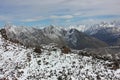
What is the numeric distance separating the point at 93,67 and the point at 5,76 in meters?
11.9

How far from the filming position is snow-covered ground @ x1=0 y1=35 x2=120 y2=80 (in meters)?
27.5

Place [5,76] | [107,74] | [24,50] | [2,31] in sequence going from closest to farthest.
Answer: [5,76] → [107,74] → [24,50] → [2,31]

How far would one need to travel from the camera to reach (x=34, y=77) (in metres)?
27.1

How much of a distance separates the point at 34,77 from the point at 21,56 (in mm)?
5573

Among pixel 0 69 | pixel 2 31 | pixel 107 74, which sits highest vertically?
pixel 2 31

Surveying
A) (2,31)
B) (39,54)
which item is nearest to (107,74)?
(39,54)

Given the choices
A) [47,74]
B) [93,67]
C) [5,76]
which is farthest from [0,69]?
[93,67]

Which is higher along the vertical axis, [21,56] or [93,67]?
[21,56]

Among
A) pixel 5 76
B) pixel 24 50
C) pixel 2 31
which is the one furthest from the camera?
pixel 2 31

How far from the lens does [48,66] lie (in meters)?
29.7

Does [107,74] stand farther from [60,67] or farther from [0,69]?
[0,69]

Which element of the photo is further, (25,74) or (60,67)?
(60,67)

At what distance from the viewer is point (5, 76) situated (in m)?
26.8

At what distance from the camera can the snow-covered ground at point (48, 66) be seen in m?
27.5
